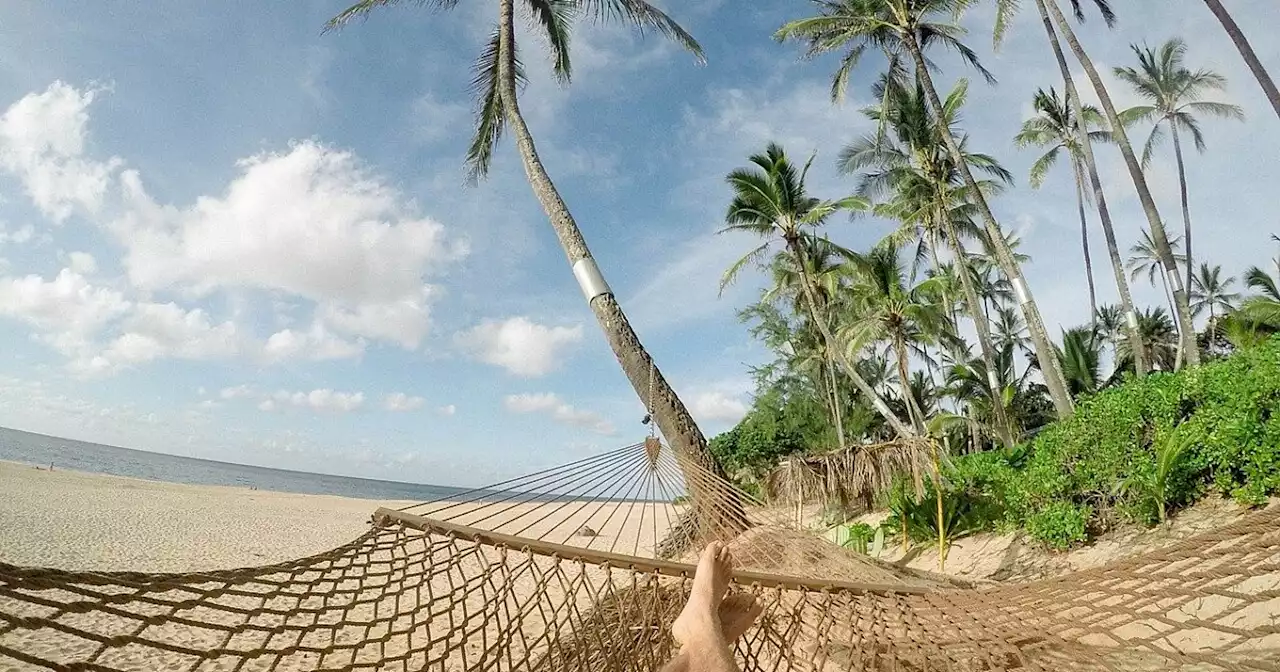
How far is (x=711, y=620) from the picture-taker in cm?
106

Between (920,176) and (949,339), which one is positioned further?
(949,339)

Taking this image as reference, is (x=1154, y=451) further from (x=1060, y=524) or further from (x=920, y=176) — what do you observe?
(x=920, y=176)

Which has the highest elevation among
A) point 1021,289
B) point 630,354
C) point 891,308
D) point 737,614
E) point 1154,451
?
point 891,308

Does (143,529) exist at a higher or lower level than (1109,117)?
Answer: lower

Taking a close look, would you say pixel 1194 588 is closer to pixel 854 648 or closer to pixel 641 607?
pixel 854 648

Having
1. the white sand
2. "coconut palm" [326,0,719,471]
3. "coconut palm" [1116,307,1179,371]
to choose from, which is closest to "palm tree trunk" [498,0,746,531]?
"coconut palm" [326,0,719,471]

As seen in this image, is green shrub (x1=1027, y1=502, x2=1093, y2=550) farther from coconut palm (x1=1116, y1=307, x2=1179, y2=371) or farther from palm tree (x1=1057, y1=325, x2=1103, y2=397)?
coconut palm (x1=1116, y1=307, x2=1179, y2=371)

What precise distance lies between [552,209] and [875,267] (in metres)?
9.84

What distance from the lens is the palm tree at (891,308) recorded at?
39.7 feet

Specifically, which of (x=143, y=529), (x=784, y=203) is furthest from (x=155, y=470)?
(x=784, y=203)

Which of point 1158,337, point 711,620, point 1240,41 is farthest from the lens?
point 1158,337

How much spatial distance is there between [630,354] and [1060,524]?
13.9ft

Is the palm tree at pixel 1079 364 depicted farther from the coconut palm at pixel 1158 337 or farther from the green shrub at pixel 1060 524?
the green shrub at pixel 1060 524

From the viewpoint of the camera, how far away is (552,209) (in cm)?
422
